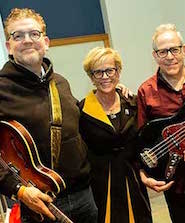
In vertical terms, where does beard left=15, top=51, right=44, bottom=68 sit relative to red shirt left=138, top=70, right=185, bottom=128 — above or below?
above

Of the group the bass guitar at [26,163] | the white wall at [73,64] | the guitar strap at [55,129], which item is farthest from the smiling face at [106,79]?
the white wall at [73,64]

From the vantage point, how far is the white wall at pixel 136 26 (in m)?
4.05

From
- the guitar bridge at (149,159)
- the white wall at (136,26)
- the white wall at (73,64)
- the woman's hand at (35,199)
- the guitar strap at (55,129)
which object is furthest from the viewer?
the white wall at (136,26)

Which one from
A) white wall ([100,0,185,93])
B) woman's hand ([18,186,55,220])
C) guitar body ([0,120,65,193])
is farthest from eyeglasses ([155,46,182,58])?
white wall ([100,0,185,93])

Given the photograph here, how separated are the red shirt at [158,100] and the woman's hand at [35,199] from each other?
69 centimetres

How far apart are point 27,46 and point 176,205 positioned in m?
1.05

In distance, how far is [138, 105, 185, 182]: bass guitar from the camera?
1891 mm

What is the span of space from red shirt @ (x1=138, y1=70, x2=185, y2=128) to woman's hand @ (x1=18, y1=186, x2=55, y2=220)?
0.69m

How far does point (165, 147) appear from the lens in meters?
1.93

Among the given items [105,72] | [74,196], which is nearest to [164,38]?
[105,72]

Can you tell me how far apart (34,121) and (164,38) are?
76cm

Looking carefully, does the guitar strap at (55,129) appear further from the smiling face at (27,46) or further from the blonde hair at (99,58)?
the blonde hair at (99,58)

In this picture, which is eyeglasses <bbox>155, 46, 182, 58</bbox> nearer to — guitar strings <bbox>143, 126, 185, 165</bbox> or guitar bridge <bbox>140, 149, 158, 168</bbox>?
guitar strings <bbox>143, 126, 185, 165</bbox>

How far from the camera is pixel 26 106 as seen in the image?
180 centimetres
